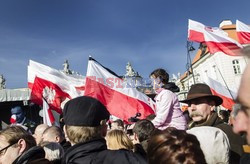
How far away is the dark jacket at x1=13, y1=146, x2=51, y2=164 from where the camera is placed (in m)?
2.42

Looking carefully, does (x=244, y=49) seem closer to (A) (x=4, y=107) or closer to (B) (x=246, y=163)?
(B) (x=246, y=163)

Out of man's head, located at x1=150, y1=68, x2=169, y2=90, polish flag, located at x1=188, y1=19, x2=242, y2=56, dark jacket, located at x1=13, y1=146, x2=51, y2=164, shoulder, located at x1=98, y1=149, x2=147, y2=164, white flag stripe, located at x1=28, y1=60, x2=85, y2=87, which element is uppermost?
polish flag, located at x1=188, y1=19, x2=242, y2=56

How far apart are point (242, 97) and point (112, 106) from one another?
5574 mm

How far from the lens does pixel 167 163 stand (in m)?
1.61

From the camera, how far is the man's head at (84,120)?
7.29 ft

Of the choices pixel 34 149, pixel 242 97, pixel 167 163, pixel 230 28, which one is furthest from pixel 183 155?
pixel 230 28

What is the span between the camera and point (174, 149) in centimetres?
163

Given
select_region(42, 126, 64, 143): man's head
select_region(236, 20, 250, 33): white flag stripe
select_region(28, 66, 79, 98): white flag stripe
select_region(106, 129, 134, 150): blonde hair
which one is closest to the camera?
select_region(106, 129, 134, 150): blonde hair

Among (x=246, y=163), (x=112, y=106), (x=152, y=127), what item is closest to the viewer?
(x=246, y=163)

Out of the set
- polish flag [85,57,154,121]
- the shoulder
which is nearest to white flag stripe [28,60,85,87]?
polish flag [85,57,154,121]

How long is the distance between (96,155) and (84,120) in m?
0.30

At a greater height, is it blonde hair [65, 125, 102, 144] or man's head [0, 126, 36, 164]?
blonde hair [65, 125, 102, 144]

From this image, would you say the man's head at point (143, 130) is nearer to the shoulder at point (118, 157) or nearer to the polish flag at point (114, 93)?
the shoulder at point (118, 157)

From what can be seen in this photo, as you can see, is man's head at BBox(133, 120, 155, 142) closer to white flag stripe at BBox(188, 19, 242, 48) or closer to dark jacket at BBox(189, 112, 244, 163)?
dark jacket at BBox(189, 112, 244, 163)
